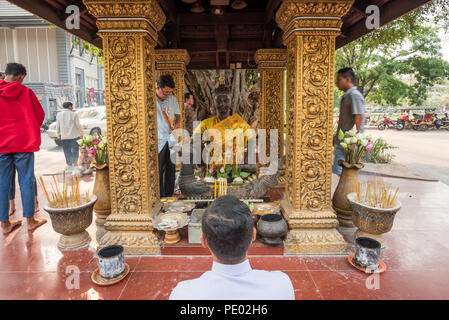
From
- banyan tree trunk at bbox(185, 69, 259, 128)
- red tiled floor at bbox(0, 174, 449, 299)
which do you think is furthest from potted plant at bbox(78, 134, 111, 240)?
banyan tree trunk at bbox(185, 69, 259, 128)

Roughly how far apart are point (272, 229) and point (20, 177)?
2691 mm

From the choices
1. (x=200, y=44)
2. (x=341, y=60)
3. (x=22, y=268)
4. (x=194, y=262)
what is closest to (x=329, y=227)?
(x=194, y=262)

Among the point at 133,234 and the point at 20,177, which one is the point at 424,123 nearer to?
the point at 133,234

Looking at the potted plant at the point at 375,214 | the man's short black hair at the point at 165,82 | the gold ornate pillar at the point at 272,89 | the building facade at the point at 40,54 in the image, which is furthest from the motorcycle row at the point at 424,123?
the building facade at the point at 40,54

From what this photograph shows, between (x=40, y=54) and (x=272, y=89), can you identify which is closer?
(x=272, y=89)

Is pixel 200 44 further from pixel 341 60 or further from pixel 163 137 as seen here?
pixel 341 60

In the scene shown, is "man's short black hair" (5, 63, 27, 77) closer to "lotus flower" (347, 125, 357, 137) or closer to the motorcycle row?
"lotus flower" (347, 125, 357, 137)

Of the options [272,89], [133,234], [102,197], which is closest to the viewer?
[133,234]

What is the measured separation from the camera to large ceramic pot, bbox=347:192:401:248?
8.53 feet

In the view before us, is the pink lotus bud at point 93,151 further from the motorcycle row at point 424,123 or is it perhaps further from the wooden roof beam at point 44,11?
the motorcycle row at point 424,123

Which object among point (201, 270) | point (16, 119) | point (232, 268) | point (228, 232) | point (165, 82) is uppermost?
point (165, 82)

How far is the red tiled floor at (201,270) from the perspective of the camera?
210cm

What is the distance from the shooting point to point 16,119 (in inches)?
119

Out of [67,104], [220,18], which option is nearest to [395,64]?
[220,18]
